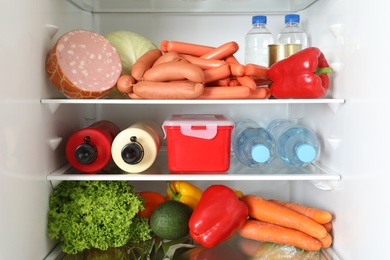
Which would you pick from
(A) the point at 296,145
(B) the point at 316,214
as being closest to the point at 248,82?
(A) the point at 296,145

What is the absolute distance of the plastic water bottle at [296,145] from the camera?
150cm

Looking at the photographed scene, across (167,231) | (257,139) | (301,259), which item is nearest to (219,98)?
(257,139)

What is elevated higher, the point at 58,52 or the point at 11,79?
the point at 58,52

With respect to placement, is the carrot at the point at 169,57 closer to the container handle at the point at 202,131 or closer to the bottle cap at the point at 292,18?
the container handle at the point at 202,131

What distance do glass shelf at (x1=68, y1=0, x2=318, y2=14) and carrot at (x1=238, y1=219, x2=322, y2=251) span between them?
874 mm

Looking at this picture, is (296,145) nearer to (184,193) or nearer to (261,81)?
(261,81)

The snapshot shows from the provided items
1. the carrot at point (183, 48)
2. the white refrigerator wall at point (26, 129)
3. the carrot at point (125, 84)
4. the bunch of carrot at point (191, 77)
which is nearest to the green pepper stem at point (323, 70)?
the bunch of carrot at point (191, 77)

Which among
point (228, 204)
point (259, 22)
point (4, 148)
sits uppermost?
point (259, 22)

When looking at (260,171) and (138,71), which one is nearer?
(138,71)

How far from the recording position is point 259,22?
1789mm

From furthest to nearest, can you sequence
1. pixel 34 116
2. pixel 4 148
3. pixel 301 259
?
1. pixel 301 259
2. pixel 34 116
3. pixel 4 148

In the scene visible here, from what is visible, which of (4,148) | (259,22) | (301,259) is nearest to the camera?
(4,148)

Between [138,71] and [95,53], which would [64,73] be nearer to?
[95,53]

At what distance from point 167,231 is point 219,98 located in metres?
0.50
